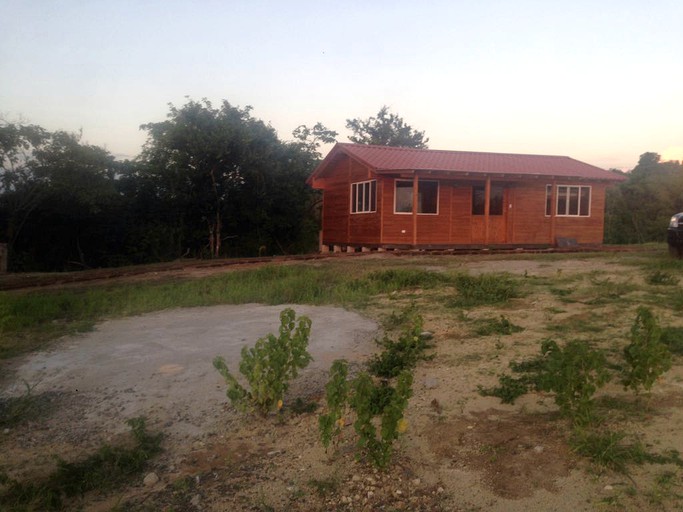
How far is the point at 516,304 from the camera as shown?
8195 millimetres

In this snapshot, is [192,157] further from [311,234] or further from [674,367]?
[674,367]

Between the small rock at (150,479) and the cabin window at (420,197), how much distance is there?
1647 cm

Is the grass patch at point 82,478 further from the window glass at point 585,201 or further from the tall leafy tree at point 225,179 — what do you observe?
the window glass at point 585,201

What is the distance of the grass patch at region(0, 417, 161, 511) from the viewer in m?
3.59

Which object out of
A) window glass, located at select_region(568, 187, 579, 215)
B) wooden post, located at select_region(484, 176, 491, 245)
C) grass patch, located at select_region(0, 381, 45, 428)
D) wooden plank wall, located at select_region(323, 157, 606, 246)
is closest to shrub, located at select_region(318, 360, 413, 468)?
grass patch, located at select_region(0, 381, 45, 428)

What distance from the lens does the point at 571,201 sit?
2197 cm

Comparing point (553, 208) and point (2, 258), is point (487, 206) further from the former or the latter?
point (2, 258)

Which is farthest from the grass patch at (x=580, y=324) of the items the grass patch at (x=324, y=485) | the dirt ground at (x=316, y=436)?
the grass patch at (x=324, y=485)

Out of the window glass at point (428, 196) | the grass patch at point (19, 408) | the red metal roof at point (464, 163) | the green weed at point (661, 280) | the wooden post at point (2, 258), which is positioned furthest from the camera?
the window glass at point (428, 196)

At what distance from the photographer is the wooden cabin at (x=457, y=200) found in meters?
19.8

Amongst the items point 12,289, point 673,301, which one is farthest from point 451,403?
point 12,289

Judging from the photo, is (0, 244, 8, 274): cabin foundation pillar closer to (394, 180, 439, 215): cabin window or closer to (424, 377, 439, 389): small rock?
(394, 180, 439, 215): cabin window

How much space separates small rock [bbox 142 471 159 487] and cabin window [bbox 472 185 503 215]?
18064 mm

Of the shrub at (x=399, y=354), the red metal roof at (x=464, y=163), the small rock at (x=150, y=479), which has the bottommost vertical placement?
the small rock at (x=150, y=479)
